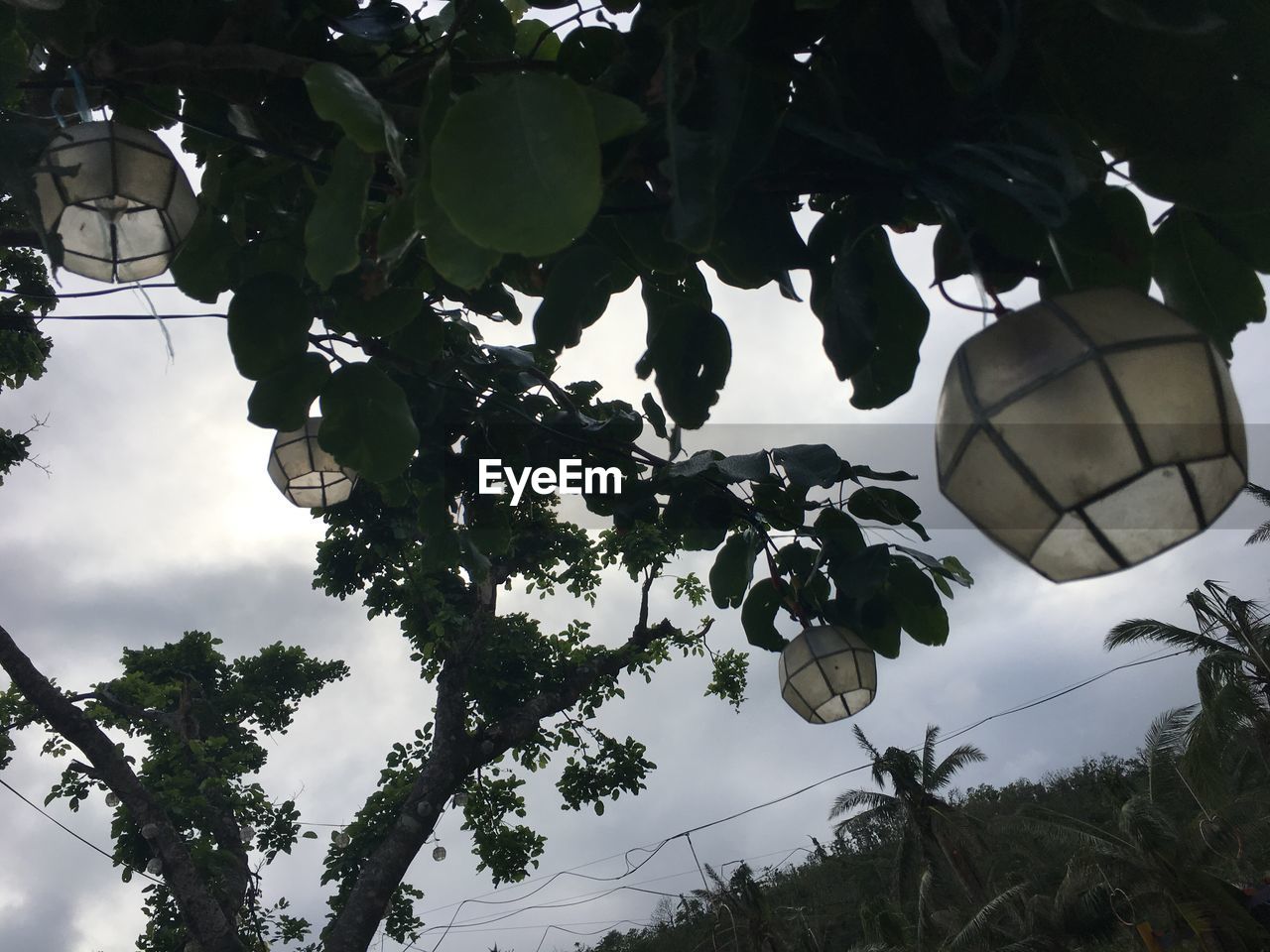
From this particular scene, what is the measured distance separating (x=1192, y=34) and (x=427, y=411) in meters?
1.59

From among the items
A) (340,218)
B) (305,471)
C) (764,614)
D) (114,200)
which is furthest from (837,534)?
(305,471)

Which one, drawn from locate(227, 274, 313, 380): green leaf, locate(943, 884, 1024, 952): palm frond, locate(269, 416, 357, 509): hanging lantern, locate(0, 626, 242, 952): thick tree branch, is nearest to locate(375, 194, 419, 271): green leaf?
locate(227, 274, 313, 380): green leaf

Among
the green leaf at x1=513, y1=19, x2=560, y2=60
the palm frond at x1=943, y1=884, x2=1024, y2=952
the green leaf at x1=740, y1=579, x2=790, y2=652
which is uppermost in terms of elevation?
the green leaf at x1=513, y1=19, x2=560, y2=60

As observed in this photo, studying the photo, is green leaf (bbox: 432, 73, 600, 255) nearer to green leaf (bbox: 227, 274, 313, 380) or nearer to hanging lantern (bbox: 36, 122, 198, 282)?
green leaf (bbox: 227, 274, 313, 380)

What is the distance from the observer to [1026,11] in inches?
34.6

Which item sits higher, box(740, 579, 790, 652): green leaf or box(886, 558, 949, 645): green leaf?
box(740, 579, 790, 652): green leaf

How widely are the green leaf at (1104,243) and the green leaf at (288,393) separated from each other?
0.97 meters

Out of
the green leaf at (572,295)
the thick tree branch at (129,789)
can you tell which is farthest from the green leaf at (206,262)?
the thick tree branch at (129,789)

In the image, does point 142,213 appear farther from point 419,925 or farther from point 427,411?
point 419,925

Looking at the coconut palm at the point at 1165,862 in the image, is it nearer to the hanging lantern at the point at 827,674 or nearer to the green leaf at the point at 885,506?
the hanging lantern at the point at 827,674

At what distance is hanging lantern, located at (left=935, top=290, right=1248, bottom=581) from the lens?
0.77 meters

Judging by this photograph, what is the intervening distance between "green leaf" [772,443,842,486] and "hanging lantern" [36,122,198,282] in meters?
1.21

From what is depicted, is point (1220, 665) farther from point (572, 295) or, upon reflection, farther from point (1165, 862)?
point (572, 295)

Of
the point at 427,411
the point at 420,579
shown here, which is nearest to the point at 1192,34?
the point at 427,411
